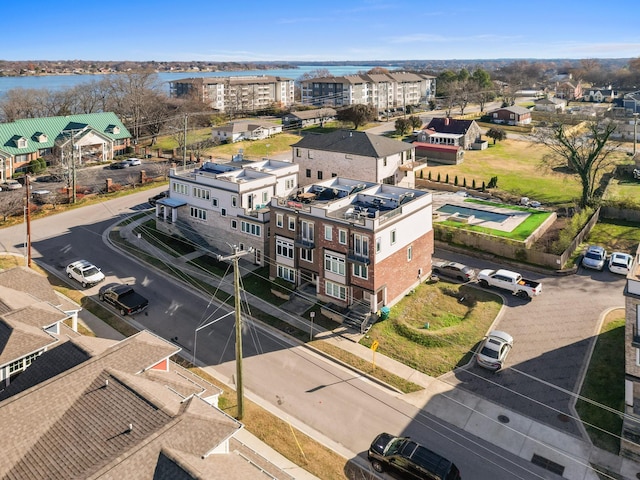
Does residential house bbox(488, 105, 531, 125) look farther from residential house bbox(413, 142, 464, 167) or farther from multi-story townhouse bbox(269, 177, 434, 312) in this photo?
multi-story townhouse bbox(269, 177, 434, 312)

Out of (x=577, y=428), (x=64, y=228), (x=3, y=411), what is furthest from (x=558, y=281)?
(x=64, y=228)

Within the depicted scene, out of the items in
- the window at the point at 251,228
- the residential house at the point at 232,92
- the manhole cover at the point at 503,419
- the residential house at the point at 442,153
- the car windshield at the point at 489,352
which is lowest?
the manhole cover at the point at 503,419

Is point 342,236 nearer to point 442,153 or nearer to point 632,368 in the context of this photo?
point 632,368

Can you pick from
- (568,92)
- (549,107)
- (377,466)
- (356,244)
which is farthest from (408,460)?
(568,92)

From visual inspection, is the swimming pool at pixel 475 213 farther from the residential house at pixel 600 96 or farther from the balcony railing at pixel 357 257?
the residential house at pixel 600 96

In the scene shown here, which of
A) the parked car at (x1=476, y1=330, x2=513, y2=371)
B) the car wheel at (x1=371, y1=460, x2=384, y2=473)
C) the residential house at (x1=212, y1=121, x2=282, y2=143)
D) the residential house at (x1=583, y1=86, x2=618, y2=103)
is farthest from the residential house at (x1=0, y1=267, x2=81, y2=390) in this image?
the residential house at (x1=583, y1=86, x2=618, y2=103)

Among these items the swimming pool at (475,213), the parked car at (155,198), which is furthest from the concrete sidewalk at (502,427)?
the parked car at (155,198)
